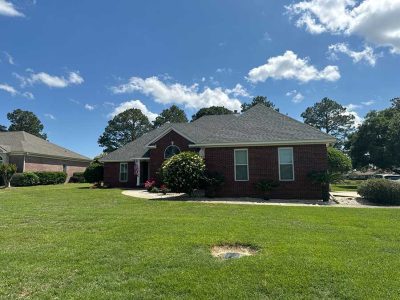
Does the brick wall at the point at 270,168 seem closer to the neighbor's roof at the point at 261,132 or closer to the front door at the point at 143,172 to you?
the neighbor's roof at the point at 261,132

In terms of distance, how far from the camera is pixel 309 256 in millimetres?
5688

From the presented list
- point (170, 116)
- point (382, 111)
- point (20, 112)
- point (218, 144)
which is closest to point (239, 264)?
point (218, 144)

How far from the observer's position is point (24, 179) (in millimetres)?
29391

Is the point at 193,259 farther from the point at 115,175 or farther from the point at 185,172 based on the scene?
the point at 115,175

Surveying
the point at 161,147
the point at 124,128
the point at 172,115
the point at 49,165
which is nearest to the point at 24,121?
the point at 124,128

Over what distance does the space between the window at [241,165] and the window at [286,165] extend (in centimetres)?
178

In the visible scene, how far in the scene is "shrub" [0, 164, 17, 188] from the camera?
27.3 meters

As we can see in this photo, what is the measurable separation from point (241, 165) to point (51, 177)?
23.9 meters

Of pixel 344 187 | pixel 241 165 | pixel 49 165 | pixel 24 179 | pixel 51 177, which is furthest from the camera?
pixel 49 165

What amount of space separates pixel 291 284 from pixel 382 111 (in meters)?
47.2

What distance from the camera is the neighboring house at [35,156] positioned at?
1219 inches

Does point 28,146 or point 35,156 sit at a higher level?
point 28,146

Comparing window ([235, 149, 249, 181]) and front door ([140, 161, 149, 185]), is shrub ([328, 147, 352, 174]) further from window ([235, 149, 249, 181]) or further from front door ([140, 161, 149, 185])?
front door ([140, 161, 149, 185])

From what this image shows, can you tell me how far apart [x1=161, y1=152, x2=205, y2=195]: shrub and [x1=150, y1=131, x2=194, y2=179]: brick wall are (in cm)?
558
